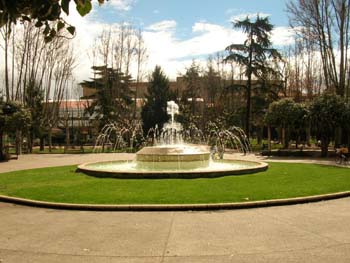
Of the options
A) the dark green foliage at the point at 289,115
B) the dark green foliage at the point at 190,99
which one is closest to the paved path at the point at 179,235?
the dark green foliage at the point at 289,115

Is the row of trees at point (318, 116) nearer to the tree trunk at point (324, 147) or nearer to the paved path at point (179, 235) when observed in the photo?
the tree trunk at point (324, 147)

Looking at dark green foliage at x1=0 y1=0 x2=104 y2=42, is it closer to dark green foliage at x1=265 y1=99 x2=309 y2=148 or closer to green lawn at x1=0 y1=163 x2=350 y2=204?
green lawn at x1=0 y1=163 x2=350 y2=204

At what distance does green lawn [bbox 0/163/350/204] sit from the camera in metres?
10.9

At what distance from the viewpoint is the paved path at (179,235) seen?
20.2 ft

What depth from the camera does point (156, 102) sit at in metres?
51.2

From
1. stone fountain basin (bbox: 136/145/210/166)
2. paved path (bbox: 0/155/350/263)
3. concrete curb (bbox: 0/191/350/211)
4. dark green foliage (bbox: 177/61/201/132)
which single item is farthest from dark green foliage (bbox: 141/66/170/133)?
paved path (bbox: 0/155/350/263)

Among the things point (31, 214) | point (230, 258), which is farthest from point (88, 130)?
point (230, 258)

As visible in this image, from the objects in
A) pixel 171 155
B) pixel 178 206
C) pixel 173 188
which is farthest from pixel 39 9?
pixel 171 155

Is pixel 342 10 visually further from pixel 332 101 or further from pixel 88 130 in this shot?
pixel 88 130

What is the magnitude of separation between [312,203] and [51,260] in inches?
275

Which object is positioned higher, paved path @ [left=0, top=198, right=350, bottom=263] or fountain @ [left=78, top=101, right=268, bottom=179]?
fountain @ [left=78, top=101, right=268, bottom=179]

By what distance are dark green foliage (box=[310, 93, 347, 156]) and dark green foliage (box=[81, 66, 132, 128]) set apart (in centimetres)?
2220

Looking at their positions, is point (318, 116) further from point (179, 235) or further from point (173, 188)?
point (179, 235)

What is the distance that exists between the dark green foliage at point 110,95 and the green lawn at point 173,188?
30.4 metres
